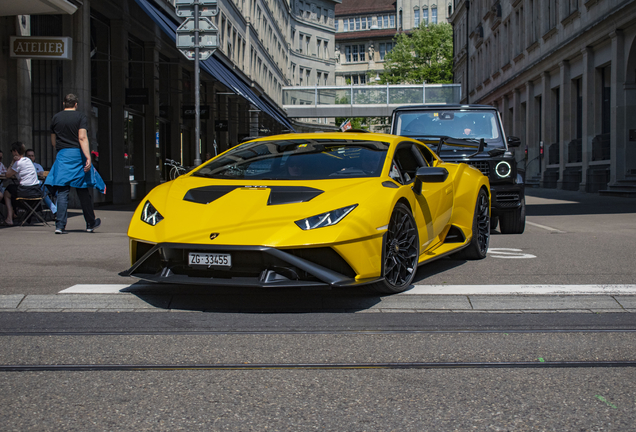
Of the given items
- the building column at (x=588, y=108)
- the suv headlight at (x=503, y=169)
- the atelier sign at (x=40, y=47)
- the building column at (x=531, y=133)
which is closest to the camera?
the suv headlight at (x=503, y=169)

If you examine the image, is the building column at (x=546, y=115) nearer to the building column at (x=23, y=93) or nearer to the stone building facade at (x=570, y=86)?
the stone building facade at (x=570, y=86)

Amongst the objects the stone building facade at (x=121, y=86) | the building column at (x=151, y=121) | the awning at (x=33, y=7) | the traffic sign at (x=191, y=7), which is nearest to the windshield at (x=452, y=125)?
the traffic sign at (x=191, y=7)

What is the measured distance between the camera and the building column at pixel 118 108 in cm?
2092

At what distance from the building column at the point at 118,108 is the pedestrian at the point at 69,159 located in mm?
10164

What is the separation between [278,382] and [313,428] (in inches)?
27.3

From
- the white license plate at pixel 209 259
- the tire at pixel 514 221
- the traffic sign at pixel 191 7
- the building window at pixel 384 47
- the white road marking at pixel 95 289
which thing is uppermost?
the building window at pixel 384 47

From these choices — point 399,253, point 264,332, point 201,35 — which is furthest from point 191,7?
point 264,332

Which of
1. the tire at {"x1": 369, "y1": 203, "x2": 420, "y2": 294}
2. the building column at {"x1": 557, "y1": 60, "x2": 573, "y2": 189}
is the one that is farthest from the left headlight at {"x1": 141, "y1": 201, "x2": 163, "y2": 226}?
the building column at {"x1": 557, "y1": 60, "x2": 573, "y2": 189}

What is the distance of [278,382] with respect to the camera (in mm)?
3727

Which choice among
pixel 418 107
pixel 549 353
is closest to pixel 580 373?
pixel 549 353

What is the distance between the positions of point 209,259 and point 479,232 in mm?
3999

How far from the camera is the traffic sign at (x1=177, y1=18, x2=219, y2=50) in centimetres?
1305

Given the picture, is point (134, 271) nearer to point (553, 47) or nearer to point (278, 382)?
point (278, 382)

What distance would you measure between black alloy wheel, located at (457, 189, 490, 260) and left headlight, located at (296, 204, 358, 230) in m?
2.96
